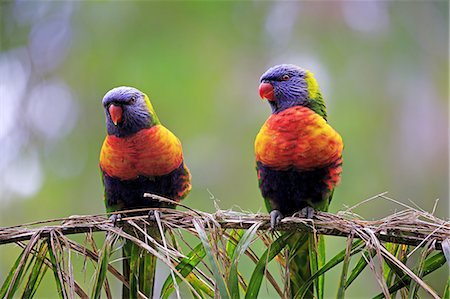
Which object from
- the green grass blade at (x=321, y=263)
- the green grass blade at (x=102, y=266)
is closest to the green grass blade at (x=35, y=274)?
the green grass blade at (x=102, y=266)

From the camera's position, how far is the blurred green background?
4379 millimetres

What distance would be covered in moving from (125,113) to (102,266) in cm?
89

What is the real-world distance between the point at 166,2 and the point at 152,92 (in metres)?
1.08

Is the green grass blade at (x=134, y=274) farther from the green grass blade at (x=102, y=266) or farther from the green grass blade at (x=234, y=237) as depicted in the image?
the green grass blade at (x=234, y=237)

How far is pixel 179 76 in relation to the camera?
465cm

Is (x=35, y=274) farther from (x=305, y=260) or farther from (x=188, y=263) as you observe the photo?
(x=305, y=260)

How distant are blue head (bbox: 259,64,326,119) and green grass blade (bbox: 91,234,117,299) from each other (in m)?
0.97

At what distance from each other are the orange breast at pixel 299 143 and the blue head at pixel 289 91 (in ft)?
0.42

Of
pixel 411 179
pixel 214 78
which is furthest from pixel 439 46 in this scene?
pixel 214 78

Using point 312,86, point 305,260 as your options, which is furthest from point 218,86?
point 305,260

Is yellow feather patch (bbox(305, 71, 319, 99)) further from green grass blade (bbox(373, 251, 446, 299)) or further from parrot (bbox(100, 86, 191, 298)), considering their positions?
green grass blade (bbox(373, 251, 446, 299))

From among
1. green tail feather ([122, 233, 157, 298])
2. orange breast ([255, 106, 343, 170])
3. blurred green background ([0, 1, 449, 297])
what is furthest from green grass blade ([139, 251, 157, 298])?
blurred green background ([0, 1, 449, 297])

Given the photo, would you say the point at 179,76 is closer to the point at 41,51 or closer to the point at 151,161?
the point at 41,51

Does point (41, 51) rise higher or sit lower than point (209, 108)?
higher
